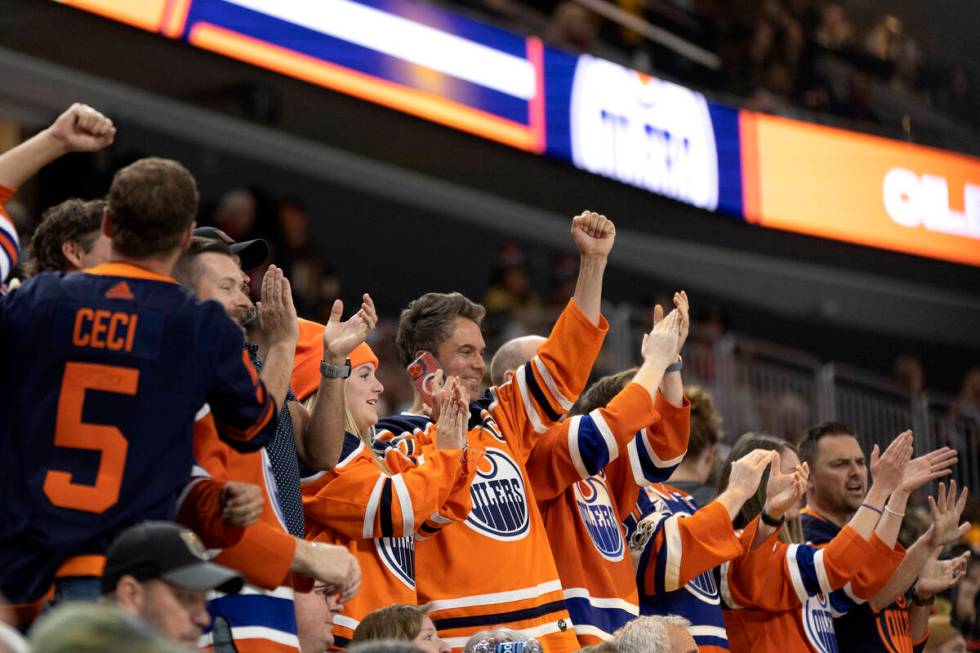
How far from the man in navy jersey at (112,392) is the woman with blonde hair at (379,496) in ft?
2.87

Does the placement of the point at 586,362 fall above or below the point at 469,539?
above

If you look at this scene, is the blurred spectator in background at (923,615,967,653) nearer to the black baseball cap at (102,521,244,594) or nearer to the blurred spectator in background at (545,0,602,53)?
the black baseball cap at (102,521,244,594)

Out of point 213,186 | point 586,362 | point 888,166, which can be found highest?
point 888,166

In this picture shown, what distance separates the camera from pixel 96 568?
2785 mm

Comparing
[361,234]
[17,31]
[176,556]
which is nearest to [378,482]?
[176,556]

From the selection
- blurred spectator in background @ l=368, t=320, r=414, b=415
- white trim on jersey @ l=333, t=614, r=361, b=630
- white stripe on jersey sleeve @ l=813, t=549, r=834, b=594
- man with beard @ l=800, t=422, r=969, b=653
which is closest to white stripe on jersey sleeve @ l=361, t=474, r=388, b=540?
white trim on jersey @ l=333, t=614, r=361, b=630

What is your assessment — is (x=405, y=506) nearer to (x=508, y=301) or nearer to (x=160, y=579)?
(x=160, y=579)

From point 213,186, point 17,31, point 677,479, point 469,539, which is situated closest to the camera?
point 469,539

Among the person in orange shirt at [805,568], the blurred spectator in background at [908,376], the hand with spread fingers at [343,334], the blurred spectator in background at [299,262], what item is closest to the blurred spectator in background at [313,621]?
the hand with spread fingers at [343,334]

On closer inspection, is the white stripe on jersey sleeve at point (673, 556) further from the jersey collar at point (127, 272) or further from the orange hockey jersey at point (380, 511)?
the jersey collar at point (127, 272)

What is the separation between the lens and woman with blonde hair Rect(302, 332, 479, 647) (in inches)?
152

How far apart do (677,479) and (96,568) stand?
311 centimetres

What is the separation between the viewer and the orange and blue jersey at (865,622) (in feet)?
17.5

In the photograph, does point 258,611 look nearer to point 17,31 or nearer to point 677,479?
point 677,479
